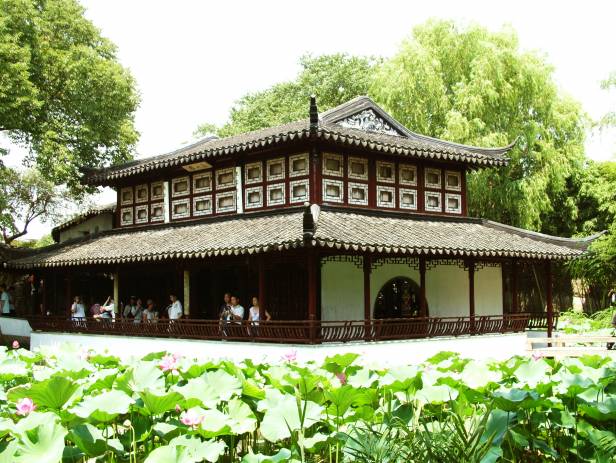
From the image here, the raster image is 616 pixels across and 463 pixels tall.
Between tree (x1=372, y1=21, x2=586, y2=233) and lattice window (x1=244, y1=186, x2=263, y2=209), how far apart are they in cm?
1072

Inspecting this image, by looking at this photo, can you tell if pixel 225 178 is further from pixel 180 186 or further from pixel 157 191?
pixel 157 191

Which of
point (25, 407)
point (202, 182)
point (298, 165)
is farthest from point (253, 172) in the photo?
point (25, 407)

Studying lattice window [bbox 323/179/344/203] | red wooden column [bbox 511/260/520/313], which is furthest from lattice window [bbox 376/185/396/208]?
red wooden column [bbox 511/260/520/313]

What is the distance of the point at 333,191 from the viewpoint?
57.8ft

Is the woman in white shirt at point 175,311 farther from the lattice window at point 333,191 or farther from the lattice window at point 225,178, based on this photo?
the lattice window at point 333,191

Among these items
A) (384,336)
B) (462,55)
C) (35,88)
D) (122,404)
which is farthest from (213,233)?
(462,55)

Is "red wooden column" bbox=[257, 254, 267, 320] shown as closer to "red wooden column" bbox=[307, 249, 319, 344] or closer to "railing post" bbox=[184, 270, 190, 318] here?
"red wooden column" bbox=[307, 249, 319, 344]

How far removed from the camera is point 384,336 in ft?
52.9

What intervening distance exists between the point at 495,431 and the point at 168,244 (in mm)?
14315

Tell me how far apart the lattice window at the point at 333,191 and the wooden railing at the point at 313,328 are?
280 cm

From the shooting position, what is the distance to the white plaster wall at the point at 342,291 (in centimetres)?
1688

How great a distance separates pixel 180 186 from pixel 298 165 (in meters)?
4.55

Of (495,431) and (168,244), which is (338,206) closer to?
(168,244)

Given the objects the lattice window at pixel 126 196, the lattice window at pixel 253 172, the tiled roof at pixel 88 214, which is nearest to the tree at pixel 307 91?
the tiled roof at pixel 88 214
